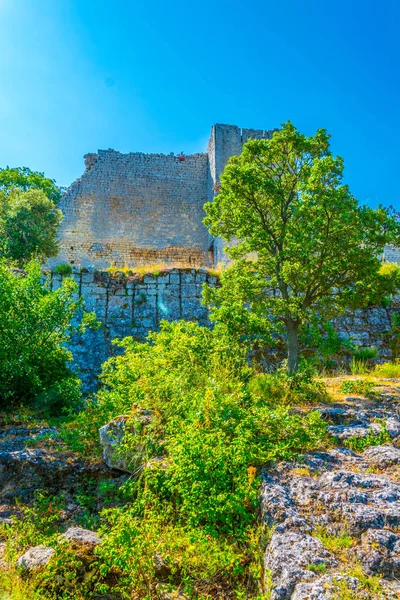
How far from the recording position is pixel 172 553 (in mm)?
3740

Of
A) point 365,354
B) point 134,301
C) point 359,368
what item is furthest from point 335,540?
point 134,301

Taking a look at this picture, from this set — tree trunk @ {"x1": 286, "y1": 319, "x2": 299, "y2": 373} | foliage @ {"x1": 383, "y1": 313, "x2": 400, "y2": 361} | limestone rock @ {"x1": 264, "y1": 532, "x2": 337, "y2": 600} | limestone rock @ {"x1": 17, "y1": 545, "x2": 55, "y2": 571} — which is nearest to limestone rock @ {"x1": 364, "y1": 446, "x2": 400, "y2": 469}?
limestone rock @ {"x1": 264, "y1": 532, "x2": 337, "y2": 600}

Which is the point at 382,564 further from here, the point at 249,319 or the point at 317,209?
the point at 317,209

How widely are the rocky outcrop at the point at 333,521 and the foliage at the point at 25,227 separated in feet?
40.5

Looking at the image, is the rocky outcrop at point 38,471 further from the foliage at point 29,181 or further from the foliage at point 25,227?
the foliage at point 29,181

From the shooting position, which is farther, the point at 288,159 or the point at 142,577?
the point at 288,159

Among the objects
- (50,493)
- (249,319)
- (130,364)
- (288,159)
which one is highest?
(288,159)

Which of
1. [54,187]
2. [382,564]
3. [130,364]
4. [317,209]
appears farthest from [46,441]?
[54,187]

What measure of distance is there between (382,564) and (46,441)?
4.46 meters

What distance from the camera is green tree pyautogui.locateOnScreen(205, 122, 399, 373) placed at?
7383 millimetres

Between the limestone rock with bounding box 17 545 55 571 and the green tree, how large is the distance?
4.29m

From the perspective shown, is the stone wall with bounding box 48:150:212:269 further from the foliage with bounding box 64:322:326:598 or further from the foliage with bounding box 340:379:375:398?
the foliage with bounding box 64:322:326:598

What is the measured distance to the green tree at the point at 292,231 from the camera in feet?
24.2

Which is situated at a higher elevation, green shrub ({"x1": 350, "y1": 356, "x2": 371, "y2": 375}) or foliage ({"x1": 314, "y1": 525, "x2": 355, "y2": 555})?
green shrub ({"x1": 350, "y1": 356, "x2": 371, "y2": 375})
